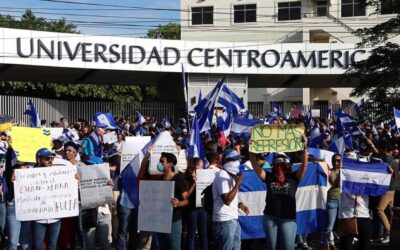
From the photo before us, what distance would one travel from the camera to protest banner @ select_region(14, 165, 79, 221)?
988cm

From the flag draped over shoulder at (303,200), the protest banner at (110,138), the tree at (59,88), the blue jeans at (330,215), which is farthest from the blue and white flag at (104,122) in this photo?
the tree at (59,88)

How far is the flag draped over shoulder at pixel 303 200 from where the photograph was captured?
1195 cm

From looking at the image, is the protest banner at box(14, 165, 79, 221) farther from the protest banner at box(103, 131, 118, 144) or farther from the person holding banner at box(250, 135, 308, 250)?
the protest banner at box(103, 131, 118, 144)

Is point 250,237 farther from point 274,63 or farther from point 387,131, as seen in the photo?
point 274,63

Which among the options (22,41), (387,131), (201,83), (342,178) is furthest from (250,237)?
(201,83)

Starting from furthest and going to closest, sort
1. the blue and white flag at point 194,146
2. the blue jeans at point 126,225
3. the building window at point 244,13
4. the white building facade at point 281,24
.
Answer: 1. the building window at point 244,13
2. the white building facade at point 281,24
3. the blue and white flag at point 194,146
4. the blue jeans at point 126,225

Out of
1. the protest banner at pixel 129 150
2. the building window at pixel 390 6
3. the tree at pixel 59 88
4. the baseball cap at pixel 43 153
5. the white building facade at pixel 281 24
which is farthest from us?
the white building facade at pixel 281 24

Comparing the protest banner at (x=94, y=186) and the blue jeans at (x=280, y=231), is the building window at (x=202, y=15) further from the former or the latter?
the blue jeans at (x=280, y=231)

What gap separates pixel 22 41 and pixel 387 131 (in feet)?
53.3

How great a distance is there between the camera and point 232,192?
30.5 feet

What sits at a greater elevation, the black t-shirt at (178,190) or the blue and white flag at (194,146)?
the blue and white flag at (194,146)

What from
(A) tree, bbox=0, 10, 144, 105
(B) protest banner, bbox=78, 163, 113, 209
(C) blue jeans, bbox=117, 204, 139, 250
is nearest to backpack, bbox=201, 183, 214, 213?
(C) blue jeans, bbox=117, 204, 139, 250

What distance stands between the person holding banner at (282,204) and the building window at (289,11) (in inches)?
1993

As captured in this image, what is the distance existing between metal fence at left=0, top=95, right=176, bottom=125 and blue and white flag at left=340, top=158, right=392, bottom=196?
20.5 m
